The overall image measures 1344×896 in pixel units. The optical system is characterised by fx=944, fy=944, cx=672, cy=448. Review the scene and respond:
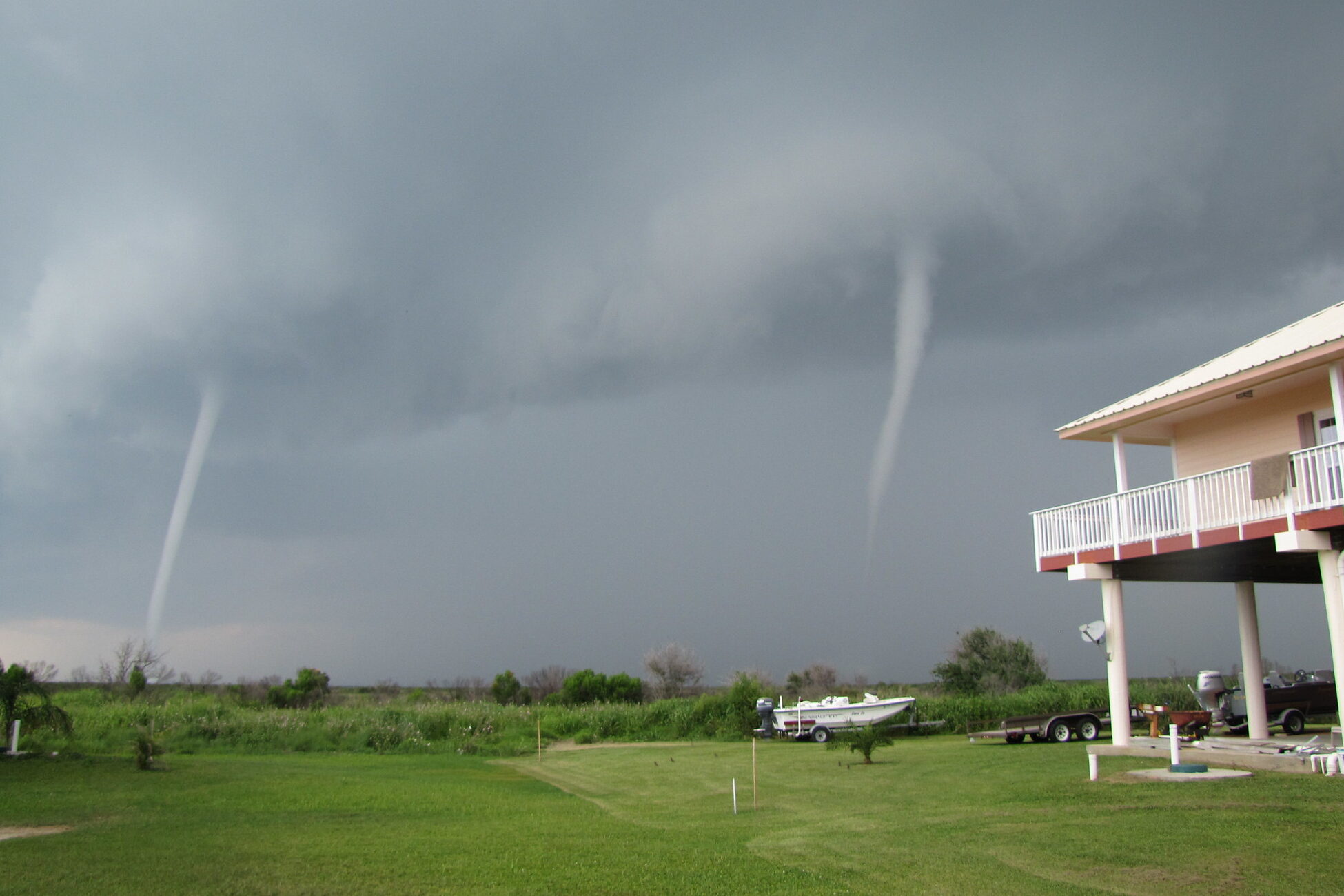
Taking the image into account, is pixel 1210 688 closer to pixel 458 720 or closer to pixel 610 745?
pixel 610 745

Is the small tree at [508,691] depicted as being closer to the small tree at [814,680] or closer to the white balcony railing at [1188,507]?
the small tree at [814,680]

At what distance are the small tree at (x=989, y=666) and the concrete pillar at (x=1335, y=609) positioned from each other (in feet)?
96.5

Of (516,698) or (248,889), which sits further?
(516,698)

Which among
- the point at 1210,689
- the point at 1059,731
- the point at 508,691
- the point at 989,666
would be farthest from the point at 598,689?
the point at 1210,689

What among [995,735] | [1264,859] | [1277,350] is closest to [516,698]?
[995,735]

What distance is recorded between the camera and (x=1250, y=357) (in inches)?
760

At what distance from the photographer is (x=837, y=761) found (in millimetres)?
22594

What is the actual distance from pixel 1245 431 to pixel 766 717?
59.0 feet

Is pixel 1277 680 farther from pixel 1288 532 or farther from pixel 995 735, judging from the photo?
pixel 1288 532

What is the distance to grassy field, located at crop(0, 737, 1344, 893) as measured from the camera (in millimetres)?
9344

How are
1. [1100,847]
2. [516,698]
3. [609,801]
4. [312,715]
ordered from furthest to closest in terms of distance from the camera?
1. [516,698]
2. [312,715]
3. [609,801]
4. [1100,847]

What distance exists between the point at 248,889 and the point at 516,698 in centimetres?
5104

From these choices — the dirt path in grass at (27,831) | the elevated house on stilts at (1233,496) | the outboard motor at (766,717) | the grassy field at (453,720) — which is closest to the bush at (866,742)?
the elevated house on stilts at (1233,496)

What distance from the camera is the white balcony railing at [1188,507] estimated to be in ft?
52.4
